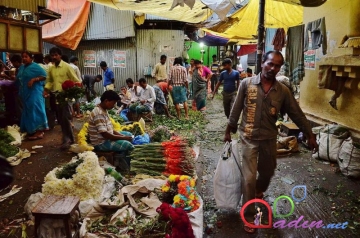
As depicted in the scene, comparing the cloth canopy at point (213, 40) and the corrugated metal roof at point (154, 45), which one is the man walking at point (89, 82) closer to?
the corrugated metal roof at point (154, 45)

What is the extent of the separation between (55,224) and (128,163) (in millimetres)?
2707

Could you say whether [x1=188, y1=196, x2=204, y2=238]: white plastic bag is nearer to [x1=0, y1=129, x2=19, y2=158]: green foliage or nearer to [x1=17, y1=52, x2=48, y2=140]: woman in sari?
[x1=0, y1=129, x2=19, y2=158]: green foliage

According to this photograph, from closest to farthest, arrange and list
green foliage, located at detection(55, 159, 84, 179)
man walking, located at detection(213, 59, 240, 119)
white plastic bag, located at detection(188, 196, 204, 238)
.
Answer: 1. white plastic bag, located at detection(188, 196, 204, 238)
2. green foliage, located at detection(55, 159, 84, 179)
3. man walking, located at detection(213, 59, 240, 119)

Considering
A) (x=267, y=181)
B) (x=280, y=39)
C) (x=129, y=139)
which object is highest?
(x=280, y=39)

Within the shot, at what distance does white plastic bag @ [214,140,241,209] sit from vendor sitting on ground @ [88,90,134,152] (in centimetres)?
199

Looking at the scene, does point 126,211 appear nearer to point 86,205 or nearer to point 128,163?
point 86,205

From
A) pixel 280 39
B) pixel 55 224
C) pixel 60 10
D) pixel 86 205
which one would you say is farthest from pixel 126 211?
pixel 60 10

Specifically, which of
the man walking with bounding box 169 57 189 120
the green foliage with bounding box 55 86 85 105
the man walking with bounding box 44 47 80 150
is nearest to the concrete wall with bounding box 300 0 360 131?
the man walking with bounding box 169 57 189 120

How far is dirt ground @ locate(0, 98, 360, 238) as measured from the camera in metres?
3.90

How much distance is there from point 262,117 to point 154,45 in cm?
1302

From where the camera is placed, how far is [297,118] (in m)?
4.09

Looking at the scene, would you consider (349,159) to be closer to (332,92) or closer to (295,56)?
(332,92)

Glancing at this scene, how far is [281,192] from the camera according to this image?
16.7 feet

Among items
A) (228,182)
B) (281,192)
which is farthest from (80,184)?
(281,192)
